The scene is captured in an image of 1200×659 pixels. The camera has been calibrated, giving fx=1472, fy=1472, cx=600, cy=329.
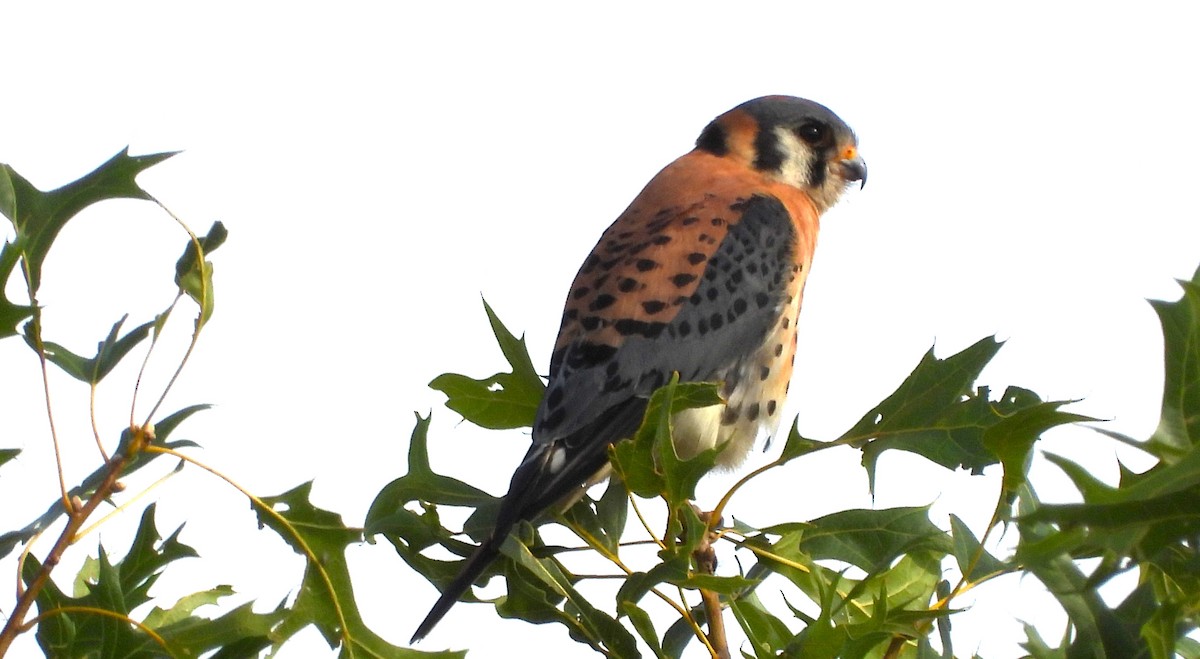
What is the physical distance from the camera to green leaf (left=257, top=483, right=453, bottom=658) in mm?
2896

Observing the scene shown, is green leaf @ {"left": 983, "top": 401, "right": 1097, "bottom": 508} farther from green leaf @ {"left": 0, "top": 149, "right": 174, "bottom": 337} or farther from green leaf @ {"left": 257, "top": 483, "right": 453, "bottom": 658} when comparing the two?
green leaf @ {"left": 0, "top": 149, "right": 174, "bottom": 337}

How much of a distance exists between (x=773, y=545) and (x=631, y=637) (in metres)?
0.46

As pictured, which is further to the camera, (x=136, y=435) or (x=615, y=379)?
(x=615, y=379)

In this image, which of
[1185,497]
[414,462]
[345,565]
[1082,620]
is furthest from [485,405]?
[1185,497]

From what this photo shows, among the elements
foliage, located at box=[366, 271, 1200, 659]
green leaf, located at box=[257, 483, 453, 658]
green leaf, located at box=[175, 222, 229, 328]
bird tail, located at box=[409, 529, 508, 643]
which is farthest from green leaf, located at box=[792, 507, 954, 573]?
green leaf, located at box=[175, 222, 229, 328]

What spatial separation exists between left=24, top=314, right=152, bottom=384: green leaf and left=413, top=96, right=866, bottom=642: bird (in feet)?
3.24

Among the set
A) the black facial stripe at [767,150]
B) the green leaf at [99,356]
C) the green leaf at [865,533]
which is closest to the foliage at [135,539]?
the green leaf at [99,356]

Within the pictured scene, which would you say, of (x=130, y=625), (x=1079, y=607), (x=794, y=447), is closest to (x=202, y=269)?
(x=130, y=625)

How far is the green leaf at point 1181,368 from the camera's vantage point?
1.81 metres

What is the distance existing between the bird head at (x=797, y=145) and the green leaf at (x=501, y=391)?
6.82 feet

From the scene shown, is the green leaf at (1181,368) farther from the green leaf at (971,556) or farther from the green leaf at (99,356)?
the green leaf at (99,356)

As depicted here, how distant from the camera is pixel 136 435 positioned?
8.45ft

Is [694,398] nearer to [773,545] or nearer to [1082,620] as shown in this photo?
[773,545]

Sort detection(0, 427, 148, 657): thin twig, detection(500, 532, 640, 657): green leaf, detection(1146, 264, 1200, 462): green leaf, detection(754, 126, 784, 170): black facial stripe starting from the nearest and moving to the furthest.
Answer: detection(1146, 264, 1200, 462): green leaf < detection(0, 427, 148, 657): thin twig < detection(500, 532, 640, 657): green leaf < detection(754, 126, 784, 170): black facial stripe
